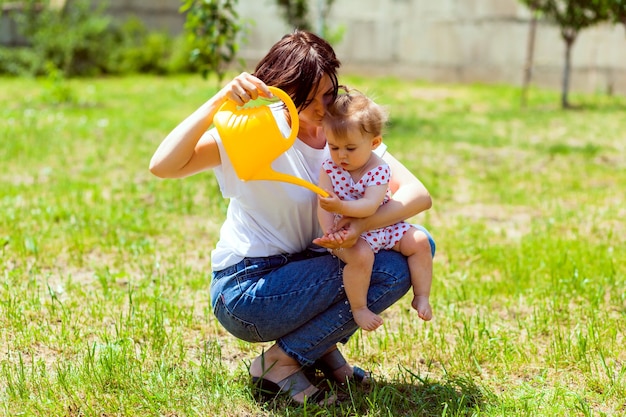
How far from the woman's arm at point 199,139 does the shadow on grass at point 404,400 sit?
85 centimetres

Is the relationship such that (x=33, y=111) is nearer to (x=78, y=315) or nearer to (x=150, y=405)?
(x=78, y=315)

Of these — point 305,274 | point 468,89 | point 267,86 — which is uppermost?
point 267,86

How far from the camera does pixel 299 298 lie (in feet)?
9.43

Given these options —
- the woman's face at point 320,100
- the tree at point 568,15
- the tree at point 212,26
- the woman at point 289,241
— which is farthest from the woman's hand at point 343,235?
the tree at point 568,15

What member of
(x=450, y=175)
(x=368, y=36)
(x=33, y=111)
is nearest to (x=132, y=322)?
(x=450, y=175)

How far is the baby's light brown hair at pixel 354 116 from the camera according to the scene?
275cm

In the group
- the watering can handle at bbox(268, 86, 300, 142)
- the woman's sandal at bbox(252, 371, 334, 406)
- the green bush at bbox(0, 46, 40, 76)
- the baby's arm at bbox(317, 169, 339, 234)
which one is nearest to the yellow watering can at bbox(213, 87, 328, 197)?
the watering can handle at bbox(268, 86, 300, 142)

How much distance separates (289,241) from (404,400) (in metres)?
0.68

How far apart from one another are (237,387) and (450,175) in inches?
172

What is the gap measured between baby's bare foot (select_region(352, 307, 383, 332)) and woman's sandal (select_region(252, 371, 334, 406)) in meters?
0.31

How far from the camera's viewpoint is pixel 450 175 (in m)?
7.08

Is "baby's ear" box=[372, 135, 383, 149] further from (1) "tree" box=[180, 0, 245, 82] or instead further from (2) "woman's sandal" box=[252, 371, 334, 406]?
(1) "tree" box=[180, 0, 245, 82]

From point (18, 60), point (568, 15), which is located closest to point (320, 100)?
point (568, 15)

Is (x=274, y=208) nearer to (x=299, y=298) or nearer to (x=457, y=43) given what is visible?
(x=299, y=298)
